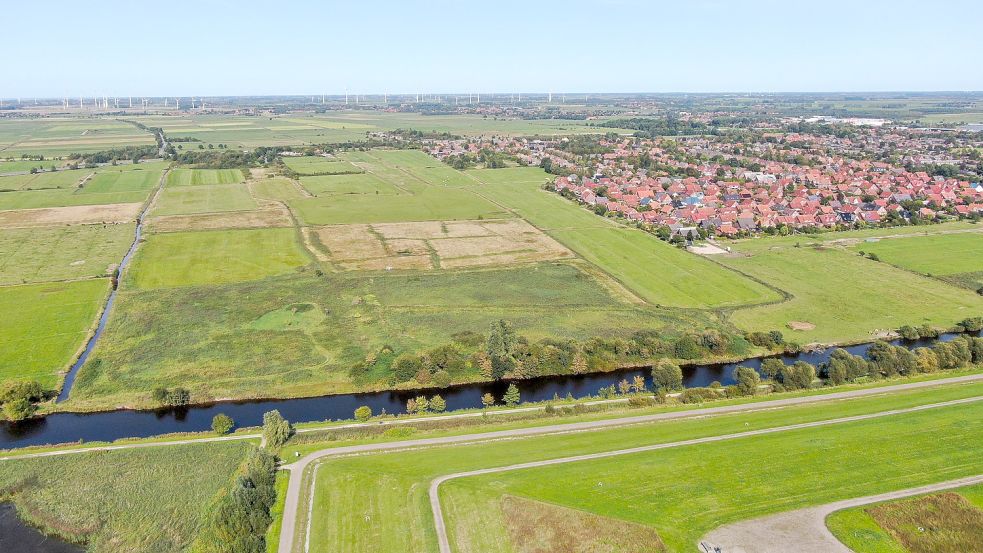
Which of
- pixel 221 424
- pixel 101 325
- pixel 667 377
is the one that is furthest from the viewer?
pixel 101 325

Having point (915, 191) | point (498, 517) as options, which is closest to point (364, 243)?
point (498, 517)

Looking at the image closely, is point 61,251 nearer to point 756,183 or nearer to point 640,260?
point 640,260

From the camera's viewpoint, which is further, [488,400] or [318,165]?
[318,165]

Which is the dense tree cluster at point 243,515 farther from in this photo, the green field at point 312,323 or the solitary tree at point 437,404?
the green field at point 312,323

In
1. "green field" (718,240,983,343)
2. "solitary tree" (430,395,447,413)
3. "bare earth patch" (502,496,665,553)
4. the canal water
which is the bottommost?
"bare earth patch" (502,496,665,553)

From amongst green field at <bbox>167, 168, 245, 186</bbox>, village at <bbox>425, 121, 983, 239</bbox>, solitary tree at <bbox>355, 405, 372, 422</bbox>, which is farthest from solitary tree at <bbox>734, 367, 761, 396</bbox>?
green field at <bbox>167, 168, 245, 186</bbox>

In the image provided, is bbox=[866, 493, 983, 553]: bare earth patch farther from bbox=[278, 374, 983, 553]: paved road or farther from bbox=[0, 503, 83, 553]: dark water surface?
bbox=[0, 503, 83, 553]: dark water surface

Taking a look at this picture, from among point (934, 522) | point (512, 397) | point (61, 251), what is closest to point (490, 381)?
point (512, 397)

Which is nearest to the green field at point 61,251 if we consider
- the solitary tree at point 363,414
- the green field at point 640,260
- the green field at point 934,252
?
the solitary tree at point 363,414
